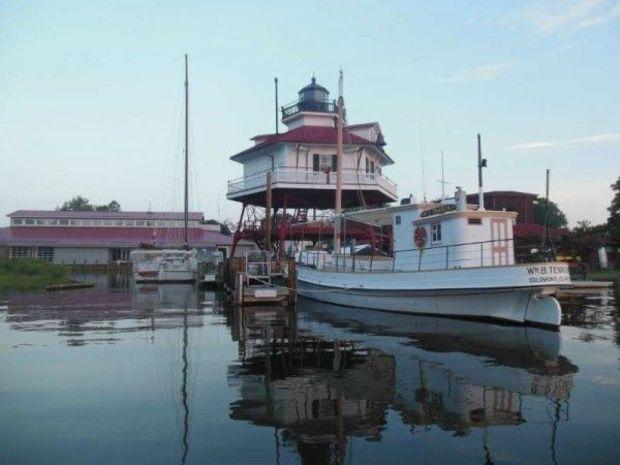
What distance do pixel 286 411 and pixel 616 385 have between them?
5.88 m

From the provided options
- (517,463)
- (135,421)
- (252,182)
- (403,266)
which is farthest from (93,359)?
(252,182)

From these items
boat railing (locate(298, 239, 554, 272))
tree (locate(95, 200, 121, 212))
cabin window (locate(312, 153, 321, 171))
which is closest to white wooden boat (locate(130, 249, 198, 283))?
cabin window (locate(312, 153, 321, 171))

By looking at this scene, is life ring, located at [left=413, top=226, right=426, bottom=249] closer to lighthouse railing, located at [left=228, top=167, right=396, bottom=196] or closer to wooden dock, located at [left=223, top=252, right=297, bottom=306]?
wooden dock, located at [left=223, top=252, right=297, bottom=306]

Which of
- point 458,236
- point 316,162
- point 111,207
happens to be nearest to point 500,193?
point 316,162

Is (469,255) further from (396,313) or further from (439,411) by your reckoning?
(439,411)

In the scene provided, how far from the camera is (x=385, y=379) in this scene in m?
10.9

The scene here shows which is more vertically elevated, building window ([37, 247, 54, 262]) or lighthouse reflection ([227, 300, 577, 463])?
building window ([37, 247, 54, 262])

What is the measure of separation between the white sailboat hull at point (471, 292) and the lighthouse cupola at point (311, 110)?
18889 mm

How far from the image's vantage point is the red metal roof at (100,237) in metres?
76.4

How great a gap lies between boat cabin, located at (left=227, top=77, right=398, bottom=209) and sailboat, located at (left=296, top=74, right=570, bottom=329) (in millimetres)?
9173

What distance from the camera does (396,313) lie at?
22.4 metres

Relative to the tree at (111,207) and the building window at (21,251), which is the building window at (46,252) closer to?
the building window at (21,251)

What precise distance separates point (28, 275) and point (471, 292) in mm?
36242

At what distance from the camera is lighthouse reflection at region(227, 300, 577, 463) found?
8.17 meters
